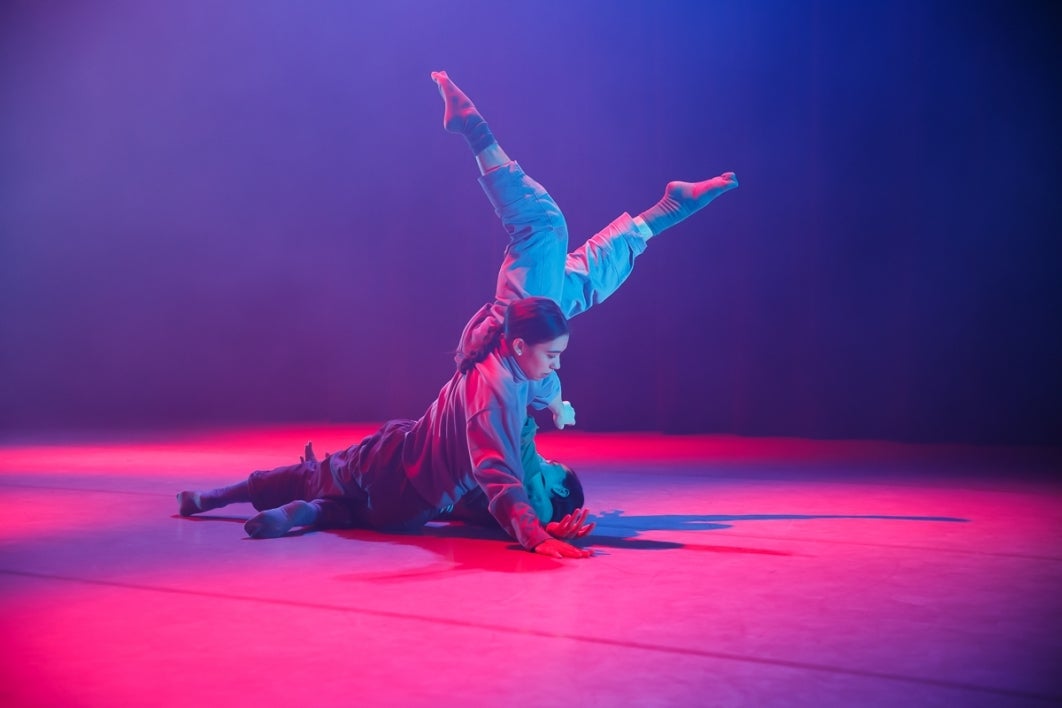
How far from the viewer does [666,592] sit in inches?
73.2

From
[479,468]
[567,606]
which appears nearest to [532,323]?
[479,468]

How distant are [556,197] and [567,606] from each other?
403 centimetres

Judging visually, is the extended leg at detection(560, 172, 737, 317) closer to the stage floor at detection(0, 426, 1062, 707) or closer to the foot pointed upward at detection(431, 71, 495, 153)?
the foot pointed upward at detection(431, 71, 495, 153)

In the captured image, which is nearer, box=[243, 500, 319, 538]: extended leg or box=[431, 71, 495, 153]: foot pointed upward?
box=[243, 500, 319, 538]: extended leg

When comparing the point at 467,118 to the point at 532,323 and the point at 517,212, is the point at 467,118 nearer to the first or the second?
the point at 517,212

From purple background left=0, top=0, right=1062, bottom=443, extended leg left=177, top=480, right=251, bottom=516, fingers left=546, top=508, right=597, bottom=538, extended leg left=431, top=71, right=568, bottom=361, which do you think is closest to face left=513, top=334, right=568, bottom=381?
fingers left=546, top=508, right=597, bottom=538

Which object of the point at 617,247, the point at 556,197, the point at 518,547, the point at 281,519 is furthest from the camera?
the point at 556,197

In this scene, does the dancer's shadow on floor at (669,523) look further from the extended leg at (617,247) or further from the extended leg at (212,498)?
the extended leg at (212,498)

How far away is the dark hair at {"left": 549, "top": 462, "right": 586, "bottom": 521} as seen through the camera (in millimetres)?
2623

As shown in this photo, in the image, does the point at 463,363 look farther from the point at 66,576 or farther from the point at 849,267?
the point at 849,267

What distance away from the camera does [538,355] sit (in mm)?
2268

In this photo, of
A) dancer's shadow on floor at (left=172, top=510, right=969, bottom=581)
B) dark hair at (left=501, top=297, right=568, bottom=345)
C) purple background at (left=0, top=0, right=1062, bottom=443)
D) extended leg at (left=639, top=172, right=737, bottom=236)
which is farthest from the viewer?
purple background at (left=0, top=0, right=1062, bottom=443)

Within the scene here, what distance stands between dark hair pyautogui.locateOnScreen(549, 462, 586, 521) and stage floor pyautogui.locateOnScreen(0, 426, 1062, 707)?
0.12 m

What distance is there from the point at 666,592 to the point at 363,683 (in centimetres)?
70
